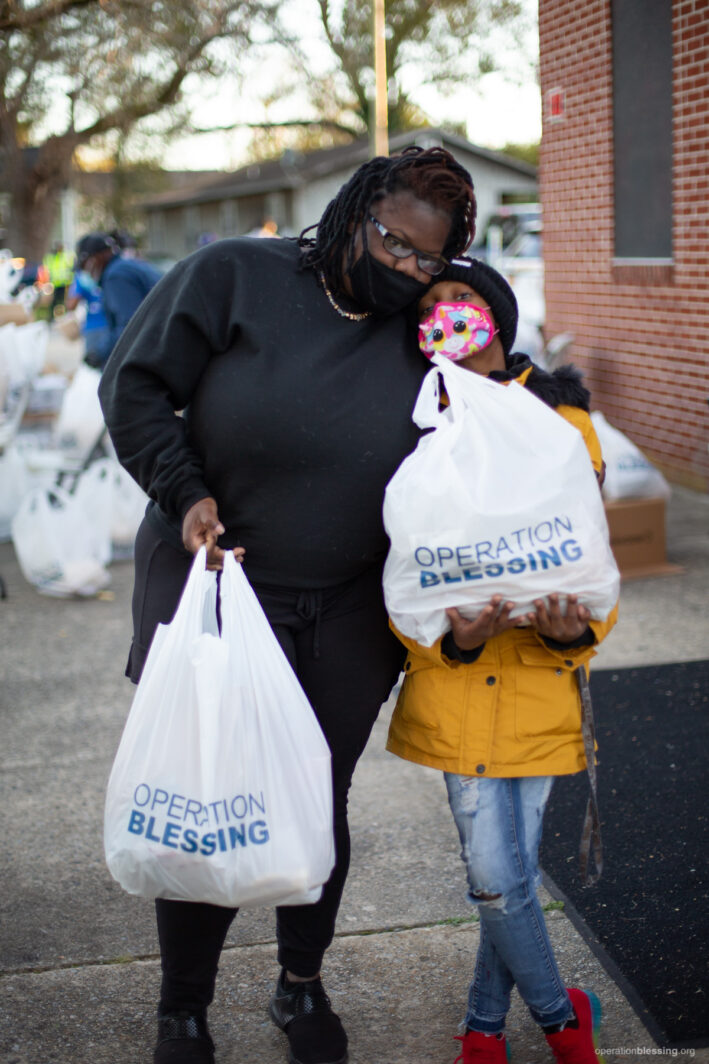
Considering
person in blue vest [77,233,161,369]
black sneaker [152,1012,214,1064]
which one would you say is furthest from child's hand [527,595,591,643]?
person in blue vest [77,233,161,369]

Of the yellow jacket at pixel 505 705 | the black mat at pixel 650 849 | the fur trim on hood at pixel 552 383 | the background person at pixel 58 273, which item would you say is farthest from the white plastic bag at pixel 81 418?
the background person at pixel 58 273

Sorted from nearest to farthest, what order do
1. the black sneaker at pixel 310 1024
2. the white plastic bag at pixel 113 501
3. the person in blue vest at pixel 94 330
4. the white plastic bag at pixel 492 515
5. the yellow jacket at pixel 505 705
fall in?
the white plastic bag at pixel 492 515 < the yellow jacket at pixel 505 705 < the black sneaker at pixel 310 1024 < the white plastic bag at pixel 113 501 < the person in blue vest at pixel 94 330

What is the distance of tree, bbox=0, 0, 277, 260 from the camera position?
1527cm

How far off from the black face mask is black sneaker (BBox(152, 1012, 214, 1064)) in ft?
4.71

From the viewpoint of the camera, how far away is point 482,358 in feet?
7.07

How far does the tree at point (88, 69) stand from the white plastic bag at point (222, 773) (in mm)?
6598

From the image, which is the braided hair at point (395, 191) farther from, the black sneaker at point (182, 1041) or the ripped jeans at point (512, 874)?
the black sneaker at point (182, 1041)

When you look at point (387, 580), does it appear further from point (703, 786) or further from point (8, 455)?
point (8, 455)

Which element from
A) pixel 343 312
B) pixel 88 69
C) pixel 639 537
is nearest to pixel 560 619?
pixel 343 312

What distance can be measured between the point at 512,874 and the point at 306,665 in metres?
0.55

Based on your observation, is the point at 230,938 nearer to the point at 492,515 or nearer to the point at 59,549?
the point at 492,515

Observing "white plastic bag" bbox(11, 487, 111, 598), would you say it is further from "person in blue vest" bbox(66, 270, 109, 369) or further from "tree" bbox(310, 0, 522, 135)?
"tree" bbox(310, 0, 522, 135)

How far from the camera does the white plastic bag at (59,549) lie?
5.89 meters

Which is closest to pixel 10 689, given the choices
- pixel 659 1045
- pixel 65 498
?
pixel 65 498
